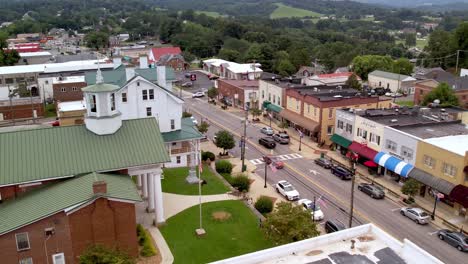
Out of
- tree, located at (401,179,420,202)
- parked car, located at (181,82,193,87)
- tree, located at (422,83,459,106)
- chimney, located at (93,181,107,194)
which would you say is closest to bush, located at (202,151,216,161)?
tree, located at (401,179,420,202)

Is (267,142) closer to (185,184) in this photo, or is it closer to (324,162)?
(324,162)

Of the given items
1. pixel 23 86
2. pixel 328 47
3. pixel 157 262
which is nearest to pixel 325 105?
pixel 157 262

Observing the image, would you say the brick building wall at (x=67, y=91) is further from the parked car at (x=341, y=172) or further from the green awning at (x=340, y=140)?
the parked car at (x=341, y=172)

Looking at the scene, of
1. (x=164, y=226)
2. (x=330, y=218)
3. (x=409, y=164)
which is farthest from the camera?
(x=409, y=164)

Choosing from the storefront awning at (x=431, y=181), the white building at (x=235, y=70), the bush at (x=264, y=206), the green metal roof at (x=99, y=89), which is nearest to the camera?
the green metal roof at (x=99, y=89)

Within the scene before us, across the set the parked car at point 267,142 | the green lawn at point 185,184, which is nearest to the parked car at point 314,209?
the green lawn at point 185,184

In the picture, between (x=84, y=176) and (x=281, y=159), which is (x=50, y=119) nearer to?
(x=281, y=159)
